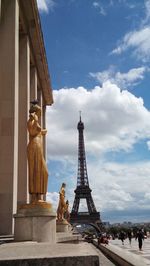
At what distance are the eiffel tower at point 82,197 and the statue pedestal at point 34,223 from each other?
84.4m

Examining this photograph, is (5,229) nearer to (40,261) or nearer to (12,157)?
(12,157)

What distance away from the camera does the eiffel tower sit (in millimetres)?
95812

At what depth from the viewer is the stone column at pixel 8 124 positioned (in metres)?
16.0

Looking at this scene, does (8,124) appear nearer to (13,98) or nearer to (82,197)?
(13,98)

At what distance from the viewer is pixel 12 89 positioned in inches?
676

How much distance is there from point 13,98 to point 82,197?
85198mm

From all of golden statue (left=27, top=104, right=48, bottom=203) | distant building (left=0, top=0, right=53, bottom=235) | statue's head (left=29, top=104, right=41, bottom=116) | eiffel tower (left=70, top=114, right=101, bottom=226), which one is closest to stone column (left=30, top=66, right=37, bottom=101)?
distant building (left=0, top=0, right=53, bottom=235)

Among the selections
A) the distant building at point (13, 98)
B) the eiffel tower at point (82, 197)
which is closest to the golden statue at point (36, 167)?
the distant building at point (13, 98)

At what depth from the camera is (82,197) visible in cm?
10031

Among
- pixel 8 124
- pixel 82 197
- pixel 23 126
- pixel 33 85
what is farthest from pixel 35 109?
pixel 82 197

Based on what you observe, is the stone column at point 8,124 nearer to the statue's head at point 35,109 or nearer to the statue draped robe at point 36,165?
the statue's head at point 35,109

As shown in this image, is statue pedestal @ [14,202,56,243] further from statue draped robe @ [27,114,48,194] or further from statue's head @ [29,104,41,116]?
statue's head @ [29,104,41,116]

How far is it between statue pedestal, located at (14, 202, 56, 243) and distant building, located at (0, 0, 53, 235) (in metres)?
4.50

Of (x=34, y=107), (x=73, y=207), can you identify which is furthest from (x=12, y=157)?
(x=73, y=207)
